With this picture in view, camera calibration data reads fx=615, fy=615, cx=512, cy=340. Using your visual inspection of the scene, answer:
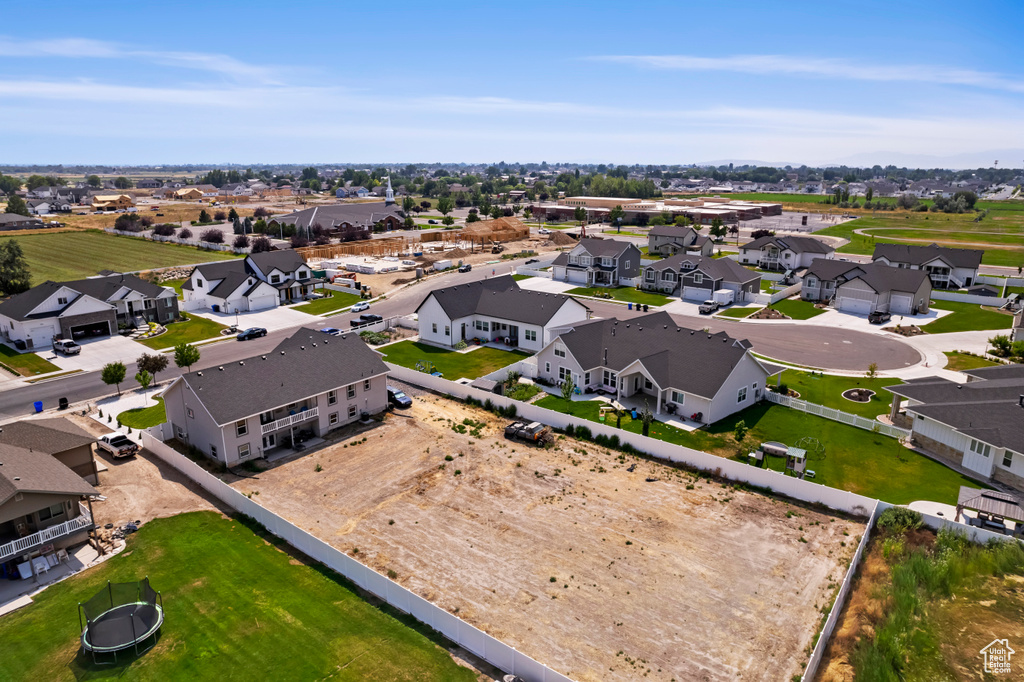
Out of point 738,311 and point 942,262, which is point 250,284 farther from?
point 942,262

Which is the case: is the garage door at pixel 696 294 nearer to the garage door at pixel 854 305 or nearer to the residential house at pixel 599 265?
the residential house at pixel 599 265

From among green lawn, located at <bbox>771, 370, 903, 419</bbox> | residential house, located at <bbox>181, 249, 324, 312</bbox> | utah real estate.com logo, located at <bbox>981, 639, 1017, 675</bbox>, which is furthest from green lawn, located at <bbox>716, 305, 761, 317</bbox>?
utah real estate.com logo, located at <bbox>981, 639, 1017, 675</bbox>

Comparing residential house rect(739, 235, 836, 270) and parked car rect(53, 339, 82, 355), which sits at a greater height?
residential house rect(739, 235, 836, 270)

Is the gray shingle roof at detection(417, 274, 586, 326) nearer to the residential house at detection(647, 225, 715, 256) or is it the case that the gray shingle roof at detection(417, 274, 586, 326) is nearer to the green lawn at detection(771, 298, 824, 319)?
the green lawn at detection(771, 298, 824, 319)

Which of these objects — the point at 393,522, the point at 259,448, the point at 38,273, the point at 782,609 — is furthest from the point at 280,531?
the point at 38,273

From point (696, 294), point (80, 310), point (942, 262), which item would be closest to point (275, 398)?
point (80, 310)

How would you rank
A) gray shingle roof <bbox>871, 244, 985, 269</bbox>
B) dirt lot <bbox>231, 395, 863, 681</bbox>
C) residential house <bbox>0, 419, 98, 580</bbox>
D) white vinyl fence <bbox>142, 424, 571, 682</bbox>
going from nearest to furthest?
white vinyl fence <bbox>142, 424, 571, 682</bbox>, dirt lot <bbox>231, 395, 863, 681</bbox>, residential house <bbox>0, 419, 98, 580</bbox>, gray shingle roof <bbox>871, 244, 985, 269</bbox>

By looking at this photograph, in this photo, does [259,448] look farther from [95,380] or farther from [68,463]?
[95,380]

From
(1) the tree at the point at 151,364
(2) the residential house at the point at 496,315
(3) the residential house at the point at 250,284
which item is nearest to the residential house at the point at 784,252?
(2) the residential house at the point at 496,315
